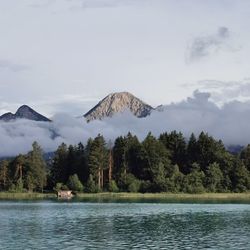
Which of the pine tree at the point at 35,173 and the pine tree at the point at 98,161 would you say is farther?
the pine tree at the point at 35,173

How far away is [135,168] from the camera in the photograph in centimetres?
17475

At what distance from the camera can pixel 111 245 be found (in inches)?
1971

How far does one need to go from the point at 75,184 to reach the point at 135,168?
2107cm

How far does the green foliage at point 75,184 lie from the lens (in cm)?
16238

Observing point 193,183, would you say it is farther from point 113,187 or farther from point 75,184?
point 75,184

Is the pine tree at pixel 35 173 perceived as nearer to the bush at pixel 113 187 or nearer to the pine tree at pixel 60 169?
the pine tree at pixel 60 169

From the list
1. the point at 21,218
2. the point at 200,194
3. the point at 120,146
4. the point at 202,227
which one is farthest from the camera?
the point at 120,146

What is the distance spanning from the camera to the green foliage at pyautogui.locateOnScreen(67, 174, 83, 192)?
16238 centimetres

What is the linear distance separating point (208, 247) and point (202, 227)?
1682 cm

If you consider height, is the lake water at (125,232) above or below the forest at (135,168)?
below

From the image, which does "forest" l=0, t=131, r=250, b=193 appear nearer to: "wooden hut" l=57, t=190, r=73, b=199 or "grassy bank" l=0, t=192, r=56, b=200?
"grassy bank" l=0, t=192, r=56, b=200

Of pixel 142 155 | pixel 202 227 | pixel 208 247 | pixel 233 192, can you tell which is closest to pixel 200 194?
pixel 233 192

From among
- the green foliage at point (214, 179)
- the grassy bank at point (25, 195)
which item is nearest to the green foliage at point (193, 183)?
the green foliage at point (214, 179)

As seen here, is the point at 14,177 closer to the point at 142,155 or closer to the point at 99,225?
the point at 142,155
